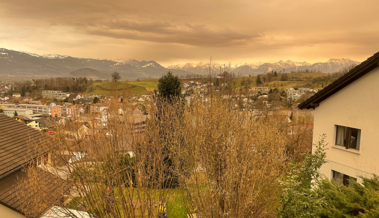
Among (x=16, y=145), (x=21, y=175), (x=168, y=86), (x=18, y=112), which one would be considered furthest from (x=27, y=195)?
(x=18, y=112)

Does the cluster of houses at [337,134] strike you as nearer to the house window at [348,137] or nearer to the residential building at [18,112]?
the house window at [348,137]

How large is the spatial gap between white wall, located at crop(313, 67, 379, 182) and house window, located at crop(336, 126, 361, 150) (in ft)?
0.83

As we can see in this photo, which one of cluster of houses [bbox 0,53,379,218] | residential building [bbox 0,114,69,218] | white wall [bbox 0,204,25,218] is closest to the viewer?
residential building [bbox 0,114,69,218]

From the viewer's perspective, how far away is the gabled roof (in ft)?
29.6

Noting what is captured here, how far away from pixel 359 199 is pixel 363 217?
1261mm

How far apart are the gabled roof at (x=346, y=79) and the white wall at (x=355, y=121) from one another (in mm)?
192

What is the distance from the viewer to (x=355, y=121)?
984 cm

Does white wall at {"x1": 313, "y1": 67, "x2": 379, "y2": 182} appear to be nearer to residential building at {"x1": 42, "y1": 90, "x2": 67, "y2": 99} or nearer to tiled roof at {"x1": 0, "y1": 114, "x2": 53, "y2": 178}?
tiled roof at {"x1": 0, "y1": 114, "x2": 53, "y2": 178}

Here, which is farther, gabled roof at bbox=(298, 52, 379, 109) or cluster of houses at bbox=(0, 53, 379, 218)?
cluster of houses at bbox=(0, 53, 379, 218)

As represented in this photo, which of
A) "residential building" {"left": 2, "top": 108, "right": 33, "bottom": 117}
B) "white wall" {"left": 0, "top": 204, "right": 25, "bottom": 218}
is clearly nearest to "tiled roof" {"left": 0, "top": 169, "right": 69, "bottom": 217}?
"white wall" {"left": 0, "top": 204, "right": 25, "bottom": 218}

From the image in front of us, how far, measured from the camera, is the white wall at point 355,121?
920 centimetres

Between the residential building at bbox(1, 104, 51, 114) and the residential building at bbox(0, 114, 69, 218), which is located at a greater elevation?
the residential building at bbox(0, 114, 69, 218)

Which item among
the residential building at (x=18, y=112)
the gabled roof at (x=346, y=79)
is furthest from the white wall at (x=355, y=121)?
the residential building at (x=18, y=112)

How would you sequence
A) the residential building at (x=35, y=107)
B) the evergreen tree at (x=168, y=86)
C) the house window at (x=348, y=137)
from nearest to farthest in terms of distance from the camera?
the house window at (x=348, y=137) → the evergreen tree at (x=168, y=86) → the residential building at (x=35, y=107)
